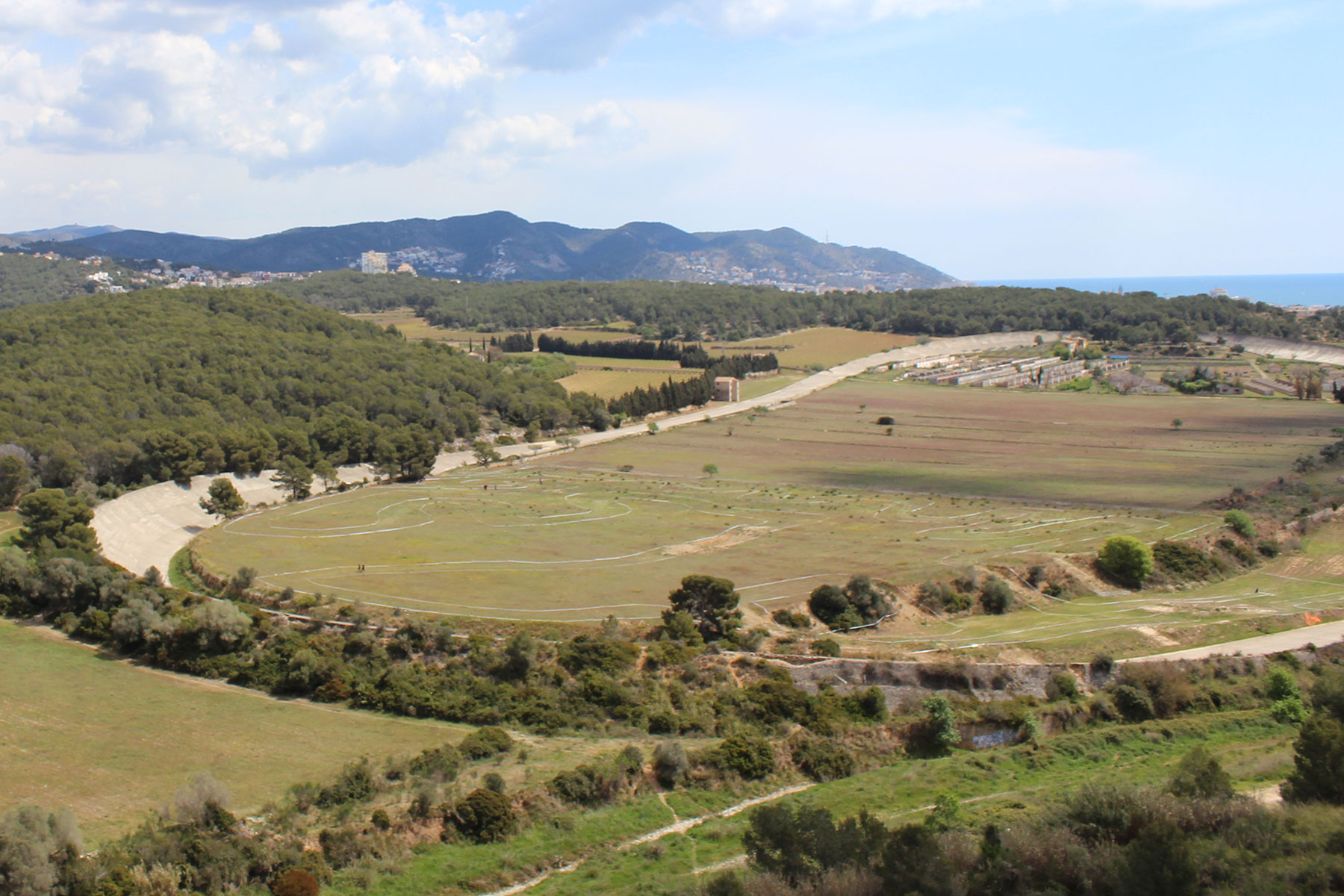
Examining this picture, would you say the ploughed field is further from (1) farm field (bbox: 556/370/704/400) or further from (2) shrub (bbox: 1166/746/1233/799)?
(1) farm field (bbox: 556/370/704/400)

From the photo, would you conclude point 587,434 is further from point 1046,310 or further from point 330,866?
point 1046,310

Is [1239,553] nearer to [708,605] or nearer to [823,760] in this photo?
[708,605]

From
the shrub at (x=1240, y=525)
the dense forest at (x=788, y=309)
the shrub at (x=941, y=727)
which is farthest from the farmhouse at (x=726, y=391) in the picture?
the shrub at (x=941, y=727)

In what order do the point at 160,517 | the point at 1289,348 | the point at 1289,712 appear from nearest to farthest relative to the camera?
the point at 1289,712
the point at 160,517
the point at 1289,348

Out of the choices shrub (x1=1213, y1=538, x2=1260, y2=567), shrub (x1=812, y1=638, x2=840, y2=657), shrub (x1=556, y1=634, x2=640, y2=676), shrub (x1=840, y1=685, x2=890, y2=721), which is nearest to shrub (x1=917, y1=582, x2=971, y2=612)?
shrub (x1=812, y1=638, x2=840, y2=657)

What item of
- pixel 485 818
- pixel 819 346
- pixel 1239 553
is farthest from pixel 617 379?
pixel 485 818

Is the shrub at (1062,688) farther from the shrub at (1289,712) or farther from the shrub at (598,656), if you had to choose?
the shrub at (598,656)
